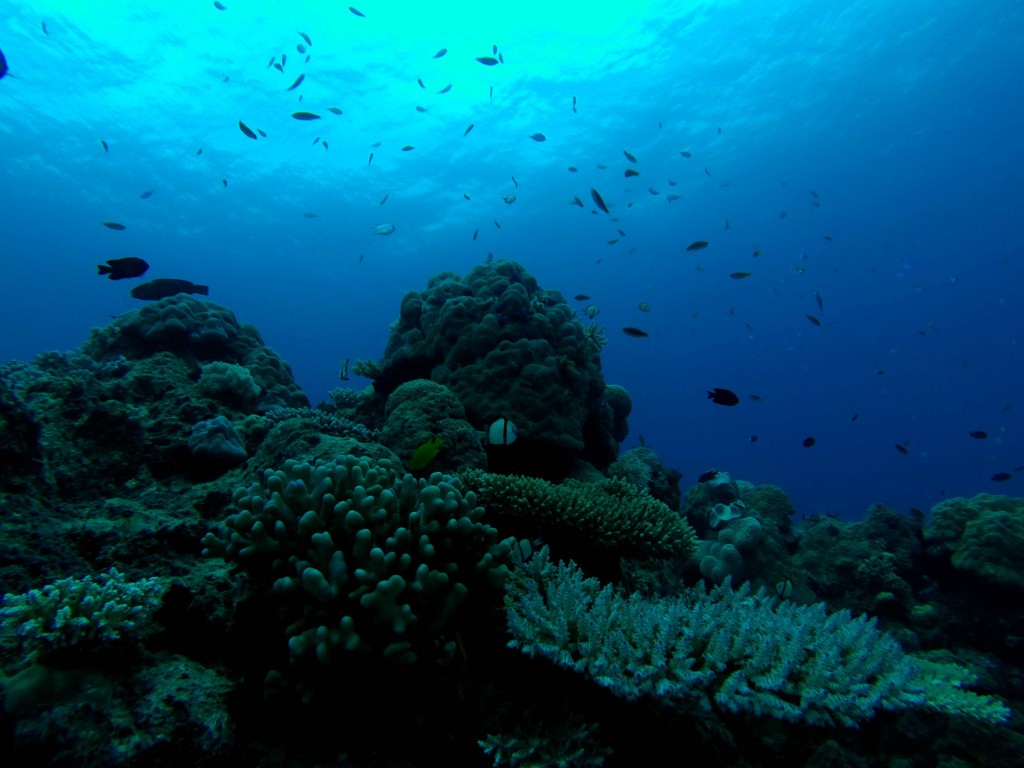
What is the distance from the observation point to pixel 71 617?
2.29 m

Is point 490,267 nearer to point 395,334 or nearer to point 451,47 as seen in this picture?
point 395,334

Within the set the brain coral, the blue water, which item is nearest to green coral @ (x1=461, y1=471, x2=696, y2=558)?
the brain coral

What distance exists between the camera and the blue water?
118 ft

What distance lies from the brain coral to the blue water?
15313 millimetres

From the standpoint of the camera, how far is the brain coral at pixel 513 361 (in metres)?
7.96

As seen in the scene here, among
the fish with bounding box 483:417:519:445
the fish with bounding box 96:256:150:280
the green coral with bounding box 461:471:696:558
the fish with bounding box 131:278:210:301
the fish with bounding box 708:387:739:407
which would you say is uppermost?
the fish with bounding box 131:278:210:301

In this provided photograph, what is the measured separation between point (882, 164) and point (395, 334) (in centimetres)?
7084

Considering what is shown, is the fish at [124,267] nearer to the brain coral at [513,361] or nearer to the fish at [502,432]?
the brain coral at [513,361]

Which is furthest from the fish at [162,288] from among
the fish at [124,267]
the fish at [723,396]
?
the fish at [723,396]

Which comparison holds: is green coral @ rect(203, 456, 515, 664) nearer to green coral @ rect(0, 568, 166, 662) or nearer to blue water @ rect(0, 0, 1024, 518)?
green coral @ rect(0, 568, 166, 662)

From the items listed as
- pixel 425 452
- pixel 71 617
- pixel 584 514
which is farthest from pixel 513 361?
pixel 71 617

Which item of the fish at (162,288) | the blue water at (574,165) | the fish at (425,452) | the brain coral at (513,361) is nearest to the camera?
the fish at (425,452)

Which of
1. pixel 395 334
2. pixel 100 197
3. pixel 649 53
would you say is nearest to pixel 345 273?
pixel 100 197

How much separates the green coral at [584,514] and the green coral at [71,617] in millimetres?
2902
